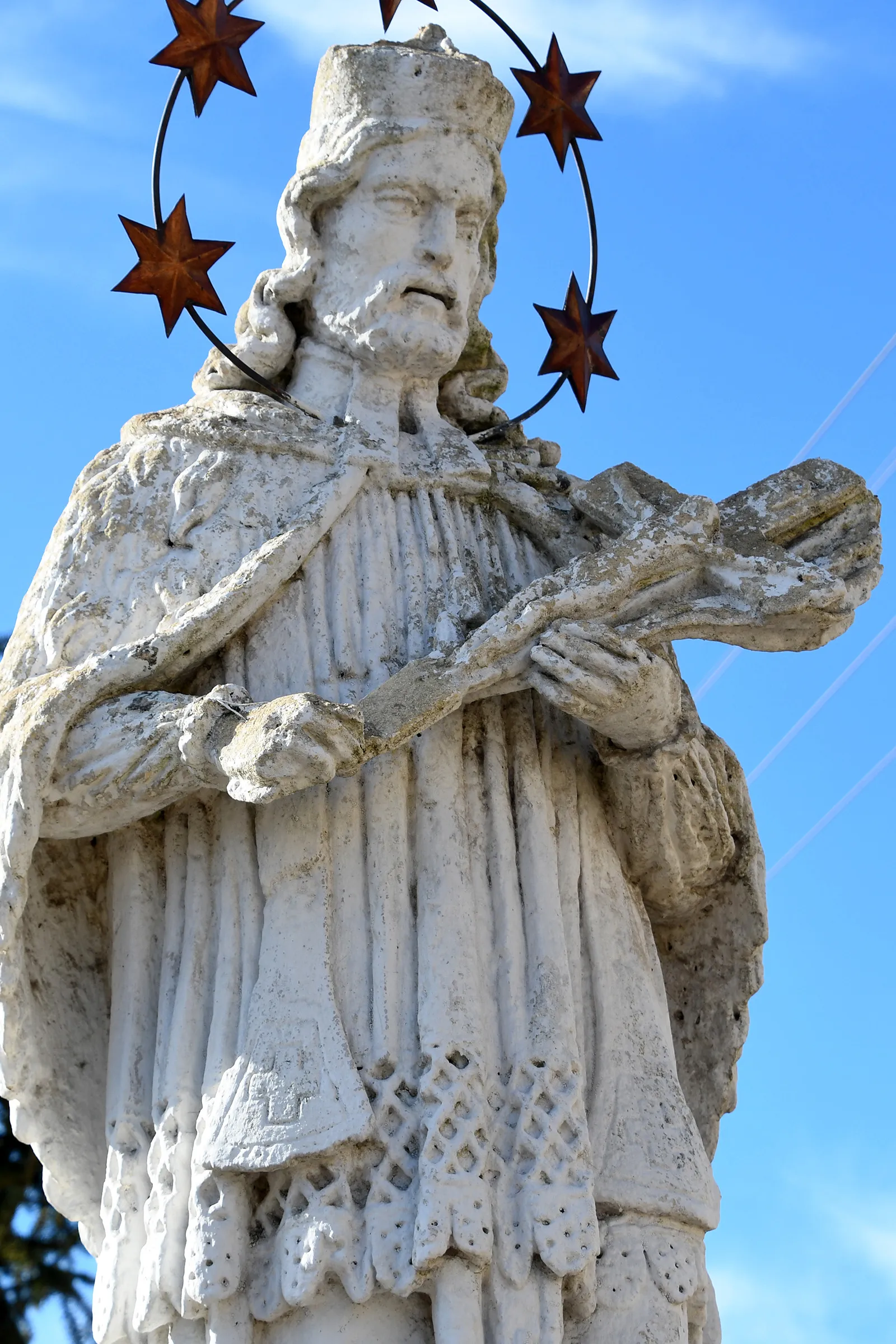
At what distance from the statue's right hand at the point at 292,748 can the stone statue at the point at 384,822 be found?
0.4 inches

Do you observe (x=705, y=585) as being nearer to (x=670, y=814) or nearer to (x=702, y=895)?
(x=670, y=814)

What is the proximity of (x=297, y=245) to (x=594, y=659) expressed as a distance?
5.66 ft

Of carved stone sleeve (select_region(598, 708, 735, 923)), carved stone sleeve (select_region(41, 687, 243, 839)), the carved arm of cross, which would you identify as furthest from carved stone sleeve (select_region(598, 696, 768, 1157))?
carved stone sleeve (select_region(41, 687, 243, 839))

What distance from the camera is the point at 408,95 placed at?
7.45 meters

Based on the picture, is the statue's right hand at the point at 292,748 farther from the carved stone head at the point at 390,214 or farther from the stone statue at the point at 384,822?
the carved stone head at the point at 390,214

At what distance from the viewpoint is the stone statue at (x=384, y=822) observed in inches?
245

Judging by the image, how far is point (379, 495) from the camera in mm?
7340

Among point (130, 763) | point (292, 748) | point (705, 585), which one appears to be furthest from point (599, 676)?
point (130, 763)

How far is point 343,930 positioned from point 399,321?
6.20 feet

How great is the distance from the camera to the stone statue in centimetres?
623

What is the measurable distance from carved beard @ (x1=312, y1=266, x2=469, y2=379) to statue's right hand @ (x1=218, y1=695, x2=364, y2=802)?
1473mm

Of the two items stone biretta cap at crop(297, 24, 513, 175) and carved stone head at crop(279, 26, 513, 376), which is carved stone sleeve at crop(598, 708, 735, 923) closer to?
carved stone head at crop(279, 26, 513, 376)

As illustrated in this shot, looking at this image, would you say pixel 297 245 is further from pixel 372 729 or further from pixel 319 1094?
pixel 319 1094

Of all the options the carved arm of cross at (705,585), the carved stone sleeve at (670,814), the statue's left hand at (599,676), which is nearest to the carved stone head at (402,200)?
the carved arm of cross at (705,585)
